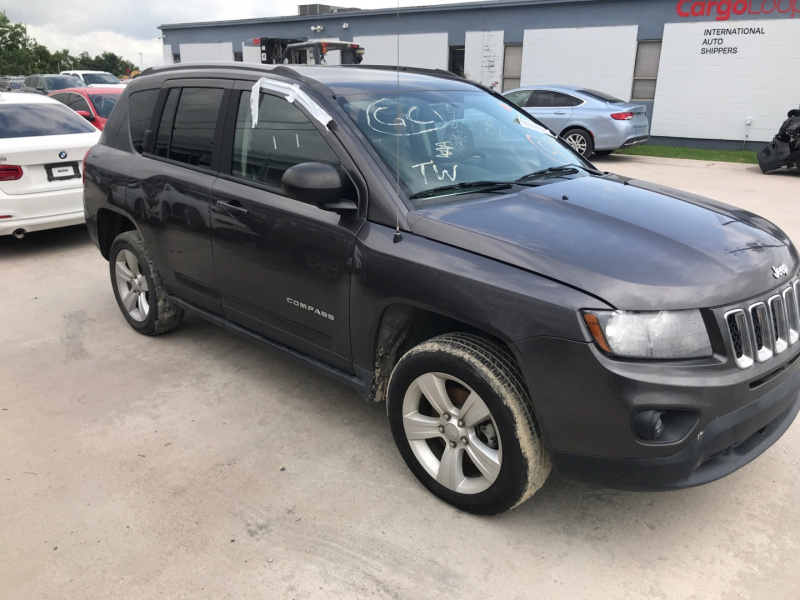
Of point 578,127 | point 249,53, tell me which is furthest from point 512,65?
point 249,53

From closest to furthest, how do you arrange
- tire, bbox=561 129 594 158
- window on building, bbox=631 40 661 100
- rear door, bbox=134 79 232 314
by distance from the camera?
rear door, bbox=134 79 232 314
tire, bbox=561 129 594 158
window on building, bbox=631 40 661 100

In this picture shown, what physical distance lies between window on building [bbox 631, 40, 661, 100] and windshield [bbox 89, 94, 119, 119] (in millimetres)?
16098

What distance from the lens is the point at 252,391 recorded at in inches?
154

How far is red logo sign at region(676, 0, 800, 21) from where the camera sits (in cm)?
1764

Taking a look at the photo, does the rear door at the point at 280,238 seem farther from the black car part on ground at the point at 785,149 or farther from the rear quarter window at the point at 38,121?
the black car part on ground at the point at 785,149

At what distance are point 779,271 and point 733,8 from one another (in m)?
19.6

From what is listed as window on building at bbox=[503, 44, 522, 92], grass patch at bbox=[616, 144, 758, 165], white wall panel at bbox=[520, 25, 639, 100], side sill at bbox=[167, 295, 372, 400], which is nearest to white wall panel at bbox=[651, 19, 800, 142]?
grass patch at bbox=[616, 144, 758, 165]

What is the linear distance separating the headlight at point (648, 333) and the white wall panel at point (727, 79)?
63.6 feet

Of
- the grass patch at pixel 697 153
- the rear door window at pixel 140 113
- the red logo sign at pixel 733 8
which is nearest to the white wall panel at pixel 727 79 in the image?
the red logo sign at pixel 733 8

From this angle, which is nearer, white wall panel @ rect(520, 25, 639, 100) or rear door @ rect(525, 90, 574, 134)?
rear door @ rect(525, 90, 574, 134)

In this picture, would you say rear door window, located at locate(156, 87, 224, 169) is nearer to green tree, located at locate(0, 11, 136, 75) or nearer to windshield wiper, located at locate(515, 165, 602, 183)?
windshield wiper, located at locate(515, 165, 602, 183)

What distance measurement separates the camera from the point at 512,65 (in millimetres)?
23078

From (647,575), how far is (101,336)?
4034mm

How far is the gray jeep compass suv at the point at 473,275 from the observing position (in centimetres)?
223
